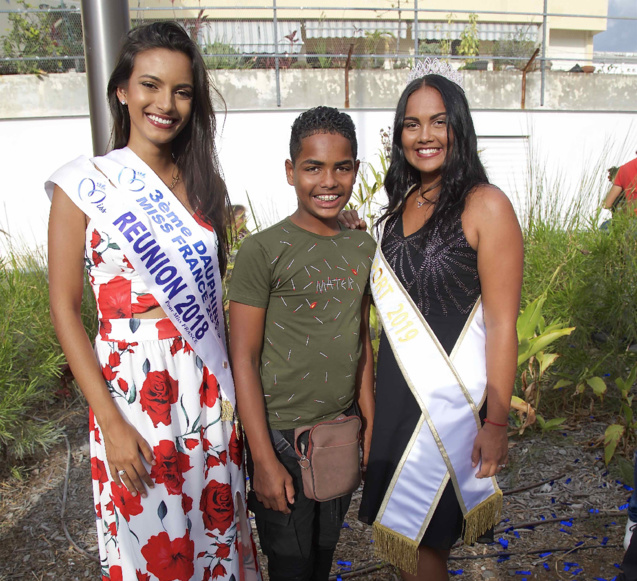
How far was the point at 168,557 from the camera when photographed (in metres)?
1.55

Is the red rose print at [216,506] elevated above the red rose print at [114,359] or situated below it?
below

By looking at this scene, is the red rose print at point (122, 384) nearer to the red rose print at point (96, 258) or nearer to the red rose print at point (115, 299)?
the red rose print at point (115, 299)

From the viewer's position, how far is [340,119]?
5.51 feet

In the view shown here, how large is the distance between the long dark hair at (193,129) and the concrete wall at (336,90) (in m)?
6.09

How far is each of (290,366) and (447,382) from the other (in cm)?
47

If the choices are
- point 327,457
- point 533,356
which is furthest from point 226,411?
point 533,356

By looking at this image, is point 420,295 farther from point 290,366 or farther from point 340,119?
point 340,119

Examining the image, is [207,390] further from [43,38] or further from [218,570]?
[43,38]

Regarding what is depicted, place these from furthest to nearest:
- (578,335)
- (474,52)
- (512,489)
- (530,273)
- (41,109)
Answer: (474,52) → (41,109) → (530,273) → (578,335) → (512,489)

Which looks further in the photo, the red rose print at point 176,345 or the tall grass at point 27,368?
the tall grass at point 27,368

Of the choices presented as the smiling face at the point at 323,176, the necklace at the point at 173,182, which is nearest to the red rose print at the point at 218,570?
the smiling face at the point at 323,176

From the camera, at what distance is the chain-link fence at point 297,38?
755cm

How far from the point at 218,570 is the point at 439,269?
113cm

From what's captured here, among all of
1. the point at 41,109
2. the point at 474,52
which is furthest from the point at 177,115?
the point at 474,52
